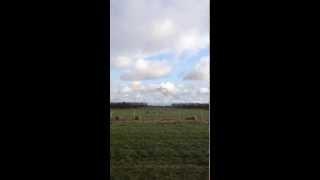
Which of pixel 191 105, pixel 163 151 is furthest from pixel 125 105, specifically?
pixel 163 151

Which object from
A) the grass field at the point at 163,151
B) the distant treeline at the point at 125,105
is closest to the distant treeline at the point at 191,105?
the distant treeline at the point at 125,105

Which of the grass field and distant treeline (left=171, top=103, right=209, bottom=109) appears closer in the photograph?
distant treeline (left=171, top=103, right=209, bottom=109)

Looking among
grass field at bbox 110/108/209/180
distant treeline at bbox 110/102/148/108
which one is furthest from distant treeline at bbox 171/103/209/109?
grass field at bbox 110/108/209/180

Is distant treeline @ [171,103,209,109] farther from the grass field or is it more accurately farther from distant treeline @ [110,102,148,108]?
the grass field

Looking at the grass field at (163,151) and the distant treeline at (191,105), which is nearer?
the distant treeline at (191,105)

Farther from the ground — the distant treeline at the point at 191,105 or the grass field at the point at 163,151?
the distant treeline at the point at 191,105

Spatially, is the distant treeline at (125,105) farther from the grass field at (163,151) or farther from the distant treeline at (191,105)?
the grass field at (163,151)

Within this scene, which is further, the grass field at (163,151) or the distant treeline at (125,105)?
the grass field at (163,151)

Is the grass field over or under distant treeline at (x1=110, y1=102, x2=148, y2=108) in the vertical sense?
under

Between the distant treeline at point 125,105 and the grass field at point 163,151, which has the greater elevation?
the distant treeline at point 125,105

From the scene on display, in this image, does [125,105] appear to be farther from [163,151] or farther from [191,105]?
[163,151]
